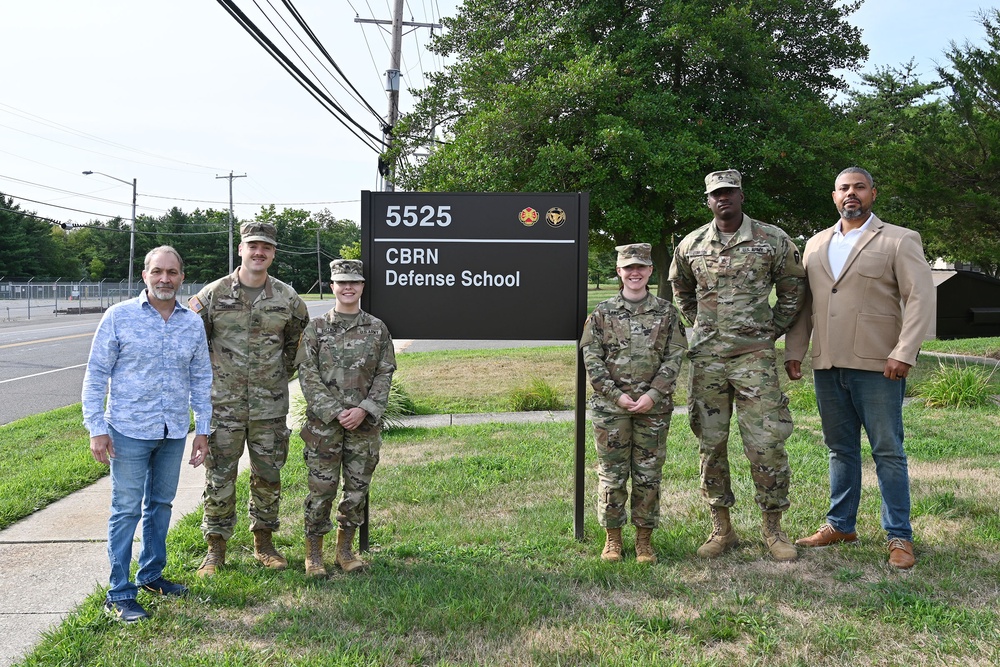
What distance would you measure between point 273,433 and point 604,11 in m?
12.0

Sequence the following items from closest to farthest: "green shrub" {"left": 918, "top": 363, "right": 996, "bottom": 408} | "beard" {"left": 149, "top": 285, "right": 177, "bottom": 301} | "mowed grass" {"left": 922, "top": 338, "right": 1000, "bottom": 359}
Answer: "beard" {"left": 149, "top": 285, "right": 177, "bottom": 301} → "green shrub" {"left": 918, "top": 363, "right": 996, "bottom": 408} → "mowed grass" {"left": 922, "top": 338, "right": 1000, "bottom": 359}

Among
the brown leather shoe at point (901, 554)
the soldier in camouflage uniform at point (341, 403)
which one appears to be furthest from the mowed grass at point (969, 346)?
the soldier in camouflage uniform at point (341, 403)

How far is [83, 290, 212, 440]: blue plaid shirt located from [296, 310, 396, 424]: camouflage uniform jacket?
1.91 ft

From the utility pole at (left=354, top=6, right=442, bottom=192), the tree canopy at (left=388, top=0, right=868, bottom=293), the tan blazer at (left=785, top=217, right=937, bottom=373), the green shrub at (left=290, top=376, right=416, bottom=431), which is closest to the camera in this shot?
the tan blazer at (left=785, top=217, right=937, bottom=373)

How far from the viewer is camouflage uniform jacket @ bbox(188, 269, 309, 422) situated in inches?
161

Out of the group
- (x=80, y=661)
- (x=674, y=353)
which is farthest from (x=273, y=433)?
(x=674, y=353)

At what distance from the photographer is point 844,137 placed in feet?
44.4

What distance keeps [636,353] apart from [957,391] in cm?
696

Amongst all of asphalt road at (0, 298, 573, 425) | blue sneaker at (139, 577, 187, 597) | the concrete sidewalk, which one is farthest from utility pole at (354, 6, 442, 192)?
blue sneaker at (139, 577, 187, 597)

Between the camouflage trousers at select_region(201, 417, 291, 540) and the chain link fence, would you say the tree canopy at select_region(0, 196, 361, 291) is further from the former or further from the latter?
the camouflage trousers at select_region(201, 417, 291, 540)

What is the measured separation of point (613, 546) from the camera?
4.29m

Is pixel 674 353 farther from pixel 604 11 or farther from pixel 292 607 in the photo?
pixel 604 11

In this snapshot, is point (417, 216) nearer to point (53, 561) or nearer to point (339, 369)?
point (339, 369)

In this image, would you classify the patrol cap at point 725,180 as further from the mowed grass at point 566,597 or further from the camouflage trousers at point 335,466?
the camouflage trousers at point 335,466
